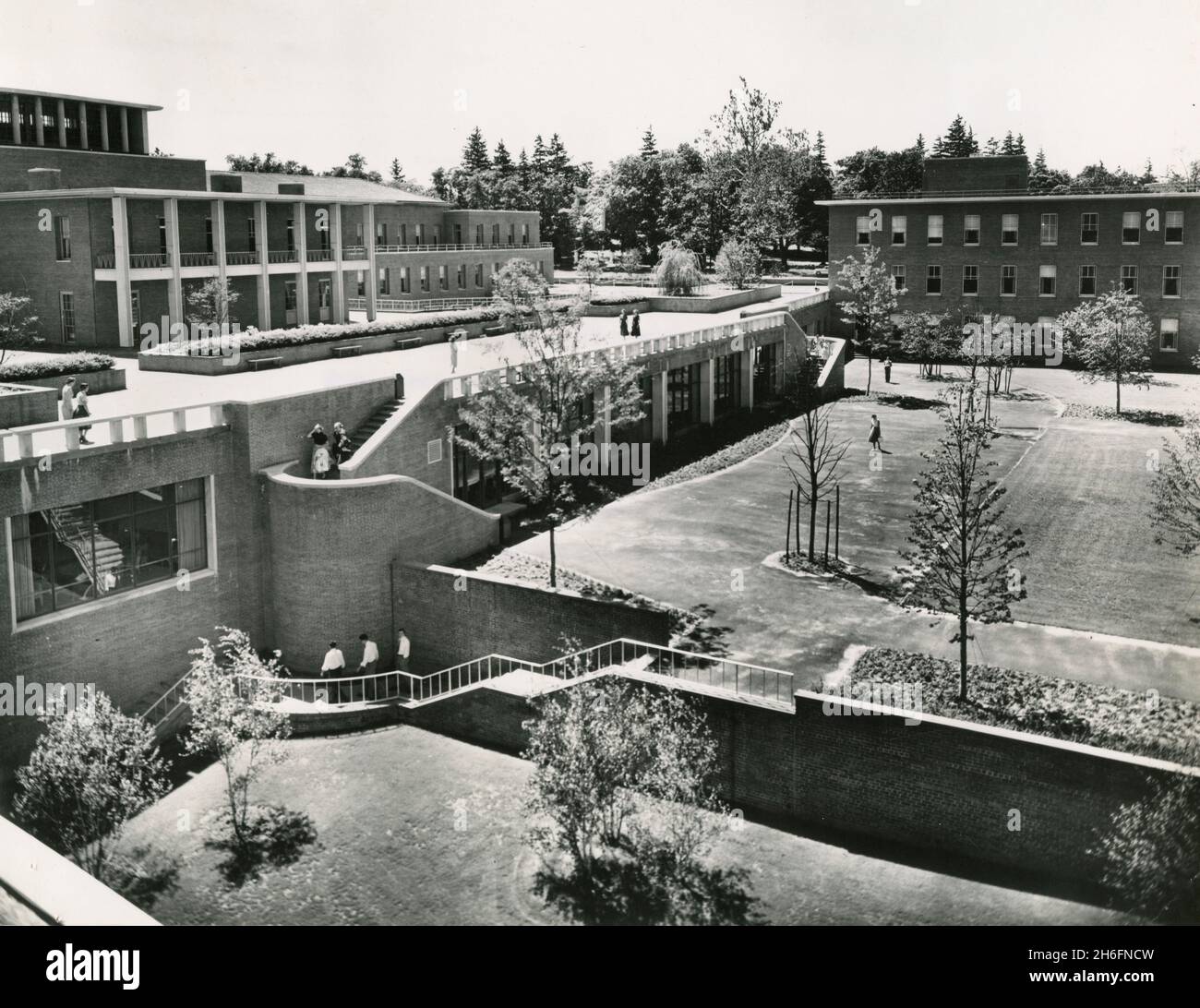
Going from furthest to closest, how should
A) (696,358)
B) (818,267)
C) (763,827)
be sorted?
1. (818,267)
2. (696,358)
3. (763,827)

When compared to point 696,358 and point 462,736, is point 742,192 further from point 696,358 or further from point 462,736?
point 462,736

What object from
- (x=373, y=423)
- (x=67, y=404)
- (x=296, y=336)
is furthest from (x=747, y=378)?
(x=67, y=404)

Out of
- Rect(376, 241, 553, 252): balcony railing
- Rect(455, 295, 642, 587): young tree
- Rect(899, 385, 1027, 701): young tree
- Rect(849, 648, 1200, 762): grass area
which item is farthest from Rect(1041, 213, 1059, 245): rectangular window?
Rect(849, 648, 1200, 762): grass area

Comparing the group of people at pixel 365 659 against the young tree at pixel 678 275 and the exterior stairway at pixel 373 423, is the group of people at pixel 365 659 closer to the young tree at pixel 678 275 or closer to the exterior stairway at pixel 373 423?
the exterior stairway at pixel 373 423

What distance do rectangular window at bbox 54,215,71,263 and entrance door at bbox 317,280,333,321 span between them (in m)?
15.1

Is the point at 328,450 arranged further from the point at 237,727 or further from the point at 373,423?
the point at 237,727

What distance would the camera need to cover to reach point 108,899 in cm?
892

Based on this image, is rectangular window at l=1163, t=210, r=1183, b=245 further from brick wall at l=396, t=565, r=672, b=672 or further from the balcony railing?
brick wall at l=396, t=565, r=672, b=672

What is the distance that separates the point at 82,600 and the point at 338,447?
771cm

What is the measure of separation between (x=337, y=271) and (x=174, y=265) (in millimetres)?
12190

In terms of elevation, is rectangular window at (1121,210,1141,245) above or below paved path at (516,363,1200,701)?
above

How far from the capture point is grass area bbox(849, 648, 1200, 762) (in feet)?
69.5

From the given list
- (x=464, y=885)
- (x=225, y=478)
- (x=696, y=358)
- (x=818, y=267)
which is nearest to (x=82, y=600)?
(x=225, y=478)

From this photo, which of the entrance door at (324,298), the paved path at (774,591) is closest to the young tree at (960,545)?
the paved path at (774,591)
